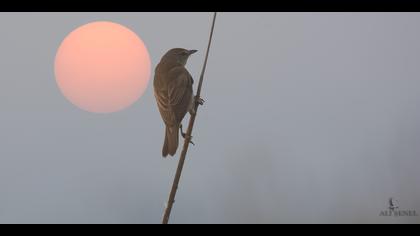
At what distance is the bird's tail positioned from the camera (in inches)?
221

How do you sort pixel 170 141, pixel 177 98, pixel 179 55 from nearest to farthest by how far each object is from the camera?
1. pixel 170 141
2. pixel 177 98
3. pixel 179 55

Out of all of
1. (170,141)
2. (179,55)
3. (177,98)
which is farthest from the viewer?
(179,55)

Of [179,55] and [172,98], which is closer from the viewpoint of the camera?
[172,98]

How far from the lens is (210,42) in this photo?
3.31 m

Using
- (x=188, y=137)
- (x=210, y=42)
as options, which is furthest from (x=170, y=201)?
(x=210, y=42)

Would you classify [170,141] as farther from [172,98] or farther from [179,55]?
[179,55]

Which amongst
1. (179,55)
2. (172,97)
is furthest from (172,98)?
(179,55)

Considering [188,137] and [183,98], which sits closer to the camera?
[188,137]

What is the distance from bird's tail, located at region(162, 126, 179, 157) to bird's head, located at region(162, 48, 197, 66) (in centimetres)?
176

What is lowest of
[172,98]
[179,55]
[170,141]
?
[170,141]

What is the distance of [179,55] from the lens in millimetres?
7734

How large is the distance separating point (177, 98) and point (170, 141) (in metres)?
0.64
